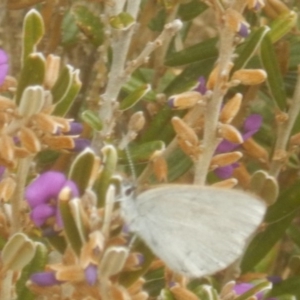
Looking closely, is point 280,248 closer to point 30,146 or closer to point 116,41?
point 116,41

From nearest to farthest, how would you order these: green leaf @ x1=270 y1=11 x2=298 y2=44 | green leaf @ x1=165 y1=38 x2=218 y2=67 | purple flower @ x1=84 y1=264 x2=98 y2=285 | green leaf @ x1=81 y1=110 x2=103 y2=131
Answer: purple flower @ x1=84 y1=264 x2=98 y2=285
green leaf @ x1=81 y1=110 x2=103 y2=131
green leaf @ x1=270 y1=11 x2=298 y2=44
green leaf @ x1=165 y1=38 x2=218 y2=67

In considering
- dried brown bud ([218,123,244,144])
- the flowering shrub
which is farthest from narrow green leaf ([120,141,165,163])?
dried brown bud ([218,123,244,144])

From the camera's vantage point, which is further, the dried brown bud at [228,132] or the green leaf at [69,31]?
the green leaf at [69,31]

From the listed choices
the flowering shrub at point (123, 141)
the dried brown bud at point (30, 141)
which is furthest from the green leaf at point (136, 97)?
the dried brown bud at point (30, 141)

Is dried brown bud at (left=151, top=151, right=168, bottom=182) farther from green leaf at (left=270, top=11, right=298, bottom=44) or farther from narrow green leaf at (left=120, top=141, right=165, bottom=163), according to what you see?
green leaf at (left=270, top=11, right=298, bottom=44)

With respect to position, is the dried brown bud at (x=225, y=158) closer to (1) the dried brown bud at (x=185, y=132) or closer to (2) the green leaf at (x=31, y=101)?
(1) the dried brown bud at (x=185, y=132)

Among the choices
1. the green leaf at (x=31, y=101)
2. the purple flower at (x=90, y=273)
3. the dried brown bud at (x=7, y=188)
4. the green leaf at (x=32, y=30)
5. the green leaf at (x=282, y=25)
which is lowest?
the purple flower at (x=90, y=273)

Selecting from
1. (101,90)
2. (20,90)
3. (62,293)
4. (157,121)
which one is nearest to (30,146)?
(20,90)
